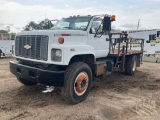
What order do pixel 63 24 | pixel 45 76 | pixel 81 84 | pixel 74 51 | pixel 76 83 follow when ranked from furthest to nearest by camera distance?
pixel 63 24, pixel 81 84, pixel 76 83, pixel 74 51, pixel 45 76

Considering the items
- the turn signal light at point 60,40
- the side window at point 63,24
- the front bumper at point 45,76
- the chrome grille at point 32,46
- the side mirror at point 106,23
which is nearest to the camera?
the front bumper at point 45,76

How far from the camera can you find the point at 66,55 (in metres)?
4.97

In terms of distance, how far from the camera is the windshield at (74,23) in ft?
20.8

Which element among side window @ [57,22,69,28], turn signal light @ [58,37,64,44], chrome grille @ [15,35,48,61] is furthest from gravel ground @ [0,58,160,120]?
side window @ [57,22,69,28]

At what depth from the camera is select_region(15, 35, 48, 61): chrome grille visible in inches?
204

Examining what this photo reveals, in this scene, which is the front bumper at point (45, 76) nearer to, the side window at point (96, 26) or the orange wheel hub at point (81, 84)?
the orange wheel hub at point (81, 84)

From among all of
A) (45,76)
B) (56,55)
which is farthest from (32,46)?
(45,76)

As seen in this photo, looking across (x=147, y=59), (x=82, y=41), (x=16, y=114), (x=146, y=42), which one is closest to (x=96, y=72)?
(x=82, y=41)

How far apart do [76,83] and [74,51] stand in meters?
0.83

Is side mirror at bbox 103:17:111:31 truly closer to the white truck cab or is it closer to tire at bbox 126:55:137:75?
the white truck cab

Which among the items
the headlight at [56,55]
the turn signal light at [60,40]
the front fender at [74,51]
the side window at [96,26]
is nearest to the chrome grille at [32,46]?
the headlight at [56,55]

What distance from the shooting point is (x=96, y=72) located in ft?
20.9

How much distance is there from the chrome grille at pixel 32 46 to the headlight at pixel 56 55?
19 cm

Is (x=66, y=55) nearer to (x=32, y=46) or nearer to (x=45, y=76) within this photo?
(x=45, y=76)
